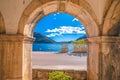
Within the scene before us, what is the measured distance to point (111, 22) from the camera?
4.05m

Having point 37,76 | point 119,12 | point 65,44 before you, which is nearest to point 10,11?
point 119,12

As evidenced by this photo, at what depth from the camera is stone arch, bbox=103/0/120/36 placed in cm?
402

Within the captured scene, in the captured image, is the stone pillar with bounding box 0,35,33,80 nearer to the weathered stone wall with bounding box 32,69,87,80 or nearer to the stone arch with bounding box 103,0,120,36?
the stone arch with bounding box 103,0,120,36

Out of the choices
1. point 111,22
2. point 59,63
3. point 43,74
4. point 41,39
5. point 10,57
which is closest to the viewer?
point 111,22

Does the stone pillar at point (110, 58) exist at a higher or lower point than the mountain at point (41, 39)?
lower

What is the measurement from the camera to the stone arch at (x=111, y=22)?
13.2 feet

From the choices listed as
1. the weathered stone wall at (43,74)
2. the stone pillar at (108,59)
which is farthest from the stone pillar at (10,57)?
the weathered stone wall at (43,74)

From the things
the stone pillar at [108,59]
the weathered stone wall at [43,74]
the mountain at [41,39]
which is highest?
the mountain at [41,39]

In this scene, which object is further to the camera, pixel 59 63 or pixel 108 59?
pixel 59 63

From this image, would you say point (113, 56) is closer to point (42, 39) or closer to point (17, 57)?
point (17, 57)

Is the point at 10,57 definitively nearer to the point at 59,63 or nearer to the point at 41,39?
the point at 59,63

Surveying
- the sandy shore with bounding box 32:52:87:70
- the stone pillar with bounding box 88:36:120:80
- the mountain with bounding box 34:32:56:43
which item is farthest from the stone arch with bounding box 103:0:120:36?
the mountain with bounding box 34:32:56:43

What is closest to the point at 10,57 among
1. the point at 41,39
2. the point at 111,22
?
the point at 111,22

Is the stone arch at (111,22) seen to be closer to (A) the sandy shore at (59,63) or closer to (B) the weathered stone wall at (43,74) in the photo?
(B) the weathered stone wall at (43,74)
